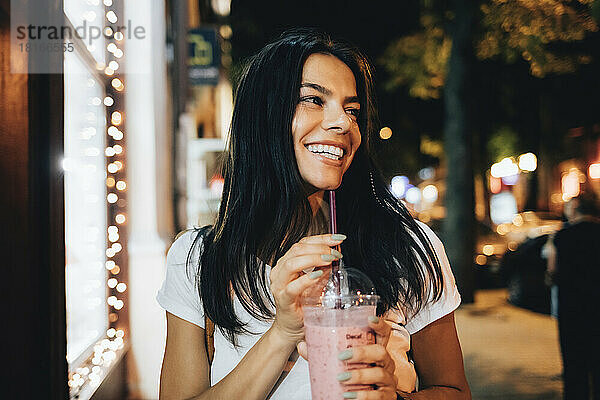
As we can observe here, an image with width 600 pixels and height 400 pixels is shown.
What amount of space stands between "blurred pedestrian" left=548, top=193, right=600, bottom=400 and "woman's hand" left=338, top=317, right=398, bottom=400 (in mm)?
4635

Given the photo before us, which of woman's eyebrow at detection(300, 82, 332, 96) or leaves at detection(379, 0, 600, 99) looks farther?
leaves at detection(379, 0, 600, 99)

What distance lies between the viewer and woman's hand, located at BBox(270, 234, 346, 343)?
1.38 meters

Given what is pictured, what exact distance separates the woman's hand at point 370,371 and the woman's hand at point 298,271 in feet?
0.56

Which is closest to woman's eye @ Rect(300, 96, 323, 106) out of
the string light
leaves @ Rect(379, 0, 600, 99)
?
the string light

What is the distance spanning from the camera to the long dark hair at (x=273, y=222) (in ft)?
5.90

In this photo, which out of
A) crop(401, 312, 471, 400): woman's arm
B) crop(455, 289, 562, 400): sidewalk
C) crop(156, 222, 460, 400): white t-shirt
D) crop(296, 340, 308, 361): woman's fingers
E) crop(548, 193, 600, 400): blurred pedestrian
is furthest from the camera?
crop(455, 289, 562, 400): sidewalk

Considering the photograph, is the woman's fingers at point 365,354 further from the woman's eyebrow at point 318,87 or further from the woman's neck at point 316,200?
the woman's eyebrow at point 318,87

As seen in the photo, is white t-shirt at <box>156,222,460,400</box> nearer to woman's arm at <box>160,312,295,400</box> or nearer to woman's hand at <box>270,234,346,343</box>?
woman's arm at <box>160,312,295,400</box>

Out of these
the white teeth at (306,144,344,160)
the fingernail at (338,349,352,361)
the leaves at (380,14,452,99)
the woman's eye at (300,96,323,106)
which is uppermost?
the leaves at (380,14,452,99)

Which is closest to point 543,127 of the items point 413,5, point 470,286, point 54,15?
point 413,5

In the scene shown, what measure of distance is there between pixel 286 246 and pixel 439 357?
604mm

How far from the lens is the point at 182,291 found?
1800mm

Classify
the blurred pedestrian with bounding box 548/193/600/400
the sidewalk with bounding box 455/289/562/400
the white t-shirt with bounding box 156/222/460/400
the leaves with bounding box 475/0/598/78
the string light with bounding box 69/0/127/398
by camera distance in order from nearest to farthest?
the white t-shirt with bounding box 156/222/460/400 → the string light with bounding box 69/0/127/398 → the blurred pedestrian with bounding box 548/193/600/400 → the sidewalk with bounding box 455/289/562/400 → the leaves with bounding box 475/0/598/78

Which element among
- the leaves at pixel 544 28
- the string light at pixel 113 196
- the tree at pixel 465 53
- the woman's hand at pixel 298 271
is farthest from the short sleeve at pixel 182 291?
the tree at pixel 465 53
